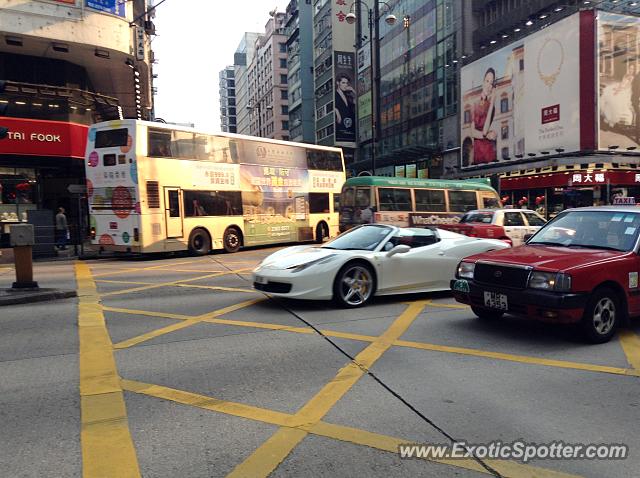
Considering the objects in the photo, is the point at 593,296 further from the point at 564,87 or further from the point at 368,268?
the point at 564,87

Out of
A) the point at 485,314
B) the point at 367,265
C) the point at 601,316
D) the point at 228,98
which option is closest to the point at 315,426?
the point at 601,316

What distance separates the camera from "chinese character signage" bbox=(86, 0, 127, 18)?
21.8m

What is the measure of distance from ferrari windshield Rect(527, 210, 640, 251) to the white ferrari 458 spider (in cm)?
190

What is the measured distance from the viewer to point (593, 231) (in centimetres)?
649

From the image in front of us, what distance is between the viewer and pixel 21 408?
3.95 metres

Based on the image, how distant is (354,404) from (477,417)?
0.91 m

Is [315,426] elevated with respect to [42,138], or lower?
lower

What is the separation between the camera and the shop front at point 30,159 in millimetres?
21031

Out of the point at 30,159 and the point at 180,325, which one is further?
the point at 30,159

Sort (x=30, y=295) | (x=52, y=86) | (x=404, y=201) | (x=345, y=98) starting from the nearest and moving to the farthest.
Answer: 1. (x=30, y=295)
2. (x=404, y=201)
3. (x=52, y=86)
4. (x=345, y=98)

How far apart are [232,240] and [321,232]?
4.96 meters

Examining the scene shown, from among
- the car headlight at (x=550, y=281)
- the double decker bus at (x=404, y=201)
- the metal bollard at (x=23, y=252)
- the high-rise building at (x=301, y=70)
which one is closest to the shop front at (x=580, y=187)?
the double decker bus at (x=404, y=201)

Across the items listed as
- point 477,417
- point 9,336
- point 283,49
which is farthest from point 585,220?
point 283,49

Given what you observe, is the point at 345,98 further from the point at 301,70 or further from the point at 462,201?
the point at 462,201
